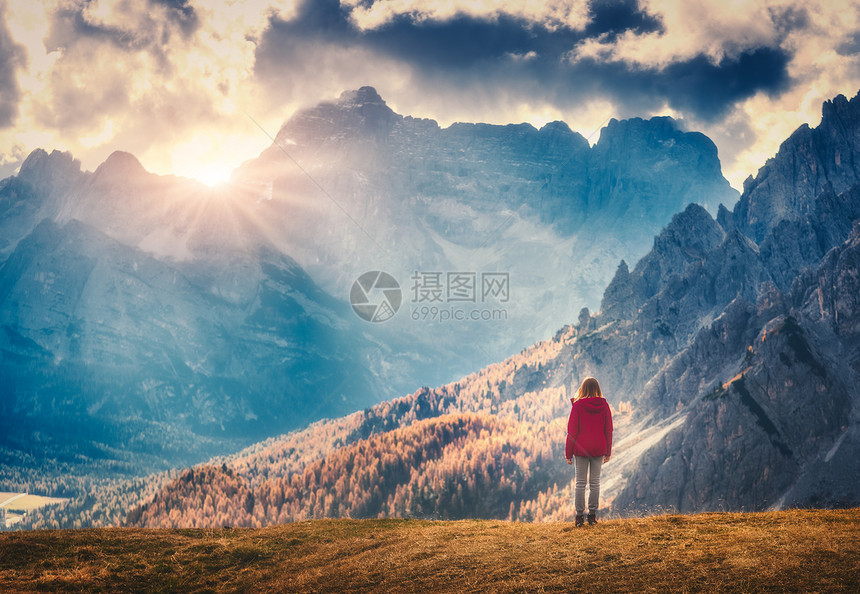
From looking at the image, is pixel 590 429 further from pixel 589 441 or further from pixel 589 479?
pixel 589 479

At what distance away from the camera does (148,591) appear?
71.2 ft

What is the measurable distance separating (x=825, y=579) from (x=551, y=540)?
9630mm

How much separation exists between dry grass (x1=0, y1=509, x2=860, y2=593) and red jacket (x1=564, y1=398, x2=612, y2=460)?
10.6ft

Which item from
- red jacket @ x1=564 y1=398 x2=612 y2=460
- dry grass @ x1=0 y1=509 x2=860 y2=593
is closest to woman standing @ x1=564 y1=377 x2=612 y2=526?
red jacket @ x1=564 y1=398 x2=612 y2=460

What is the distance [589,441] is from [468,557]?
280 inches

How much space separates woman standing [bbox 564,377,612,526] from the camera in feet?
78.3

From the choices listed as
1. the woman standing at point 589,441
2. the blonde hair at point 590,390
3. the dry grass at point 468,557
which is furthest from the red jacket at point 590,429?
the dry grass at point 468,557

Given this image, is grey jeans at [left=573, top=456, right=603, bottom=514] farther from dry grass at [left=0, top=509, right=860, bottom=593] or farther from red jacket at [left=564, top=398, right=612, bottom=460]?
dry grass at [left=0, top=509, right=860, bottom=593]

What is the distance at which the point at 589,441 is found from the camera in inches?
940

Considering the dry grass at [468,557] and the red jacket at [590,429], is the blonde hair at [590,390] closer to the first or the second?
the red jacket at [590,429]

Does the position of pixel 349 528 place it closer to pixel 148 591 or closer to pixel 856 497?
pixel 148 591

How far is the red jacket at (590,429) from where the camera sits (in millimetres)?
23875

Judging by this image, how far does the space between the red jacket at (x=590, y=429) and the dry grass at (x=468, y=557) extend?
3233mm

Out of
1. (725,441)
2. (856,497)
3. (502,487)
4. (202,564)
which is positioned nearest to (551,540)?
(202,564)
